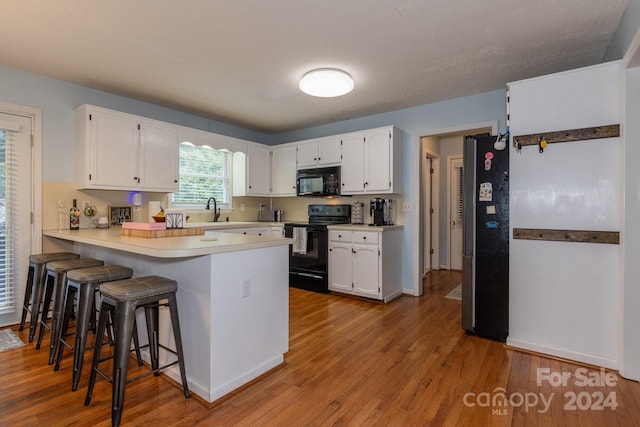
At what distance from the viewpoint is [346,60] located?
2779 millimetres

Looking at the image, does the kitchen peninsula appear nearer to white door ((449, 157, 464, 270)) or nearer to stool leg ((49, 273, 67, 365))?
stool leg ((49, 273, 67, 365))

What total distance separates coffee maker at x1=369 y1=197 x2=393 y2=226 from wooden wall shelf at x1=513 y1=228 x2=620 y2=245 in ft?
5.67

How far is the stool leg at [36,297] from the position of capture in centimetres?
263

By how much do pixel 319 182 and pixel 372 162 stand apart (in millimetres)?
855

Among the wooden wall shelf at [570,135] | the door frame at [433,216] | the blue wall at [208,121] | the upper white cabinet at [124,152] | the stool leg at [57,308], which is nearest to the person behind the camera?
the wooden wall shelf at [570,135]

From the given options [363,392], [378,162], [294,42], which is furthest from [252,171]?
[363,392]

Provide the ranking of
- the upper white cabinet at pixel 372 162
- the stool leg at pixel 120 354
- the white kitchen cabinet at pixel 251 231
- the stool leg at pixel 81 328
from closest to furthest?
the stool leg at pixel 120 354 < the stool leg at pixel 81 328 < the upper white cabinet at pixel 372 162 < the white kitchen cabinet at pixel 251 231

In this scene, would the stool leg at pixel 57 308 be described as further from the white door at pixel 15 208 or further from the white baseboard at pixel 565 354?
the white baseboard at pixel 565 354

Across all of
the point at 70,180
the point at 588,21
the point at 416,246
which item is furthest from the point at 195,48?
the point at 416,246

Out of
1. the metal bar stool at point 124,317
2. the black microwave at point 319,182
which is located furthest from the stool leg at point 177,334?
the black microwave at point 319,182

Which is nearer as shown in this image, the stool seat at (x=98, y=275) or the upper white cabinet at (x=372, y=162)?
the stool seat at (x=98, y=275)

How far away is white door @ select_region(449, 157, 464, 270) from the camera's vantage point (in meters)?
5.82

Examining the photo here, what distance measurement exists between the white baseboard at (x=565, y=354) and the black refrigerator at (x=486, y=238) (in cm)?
11

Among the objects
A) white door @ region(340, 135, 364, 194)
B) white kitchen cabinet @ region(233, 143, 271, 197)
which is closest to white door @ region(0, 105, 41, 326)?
white kitchen cabinet @ region(233, 143, 271, 197)
